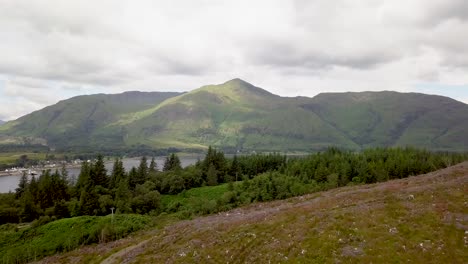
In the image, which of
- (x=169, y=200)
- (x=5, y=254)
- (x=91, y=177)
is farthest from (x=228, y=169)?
(x=5, y=254)

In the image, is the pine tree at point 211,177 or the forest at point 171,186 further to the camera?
the pine tree at point 211,177

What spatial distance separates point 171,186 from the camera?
13925 cm

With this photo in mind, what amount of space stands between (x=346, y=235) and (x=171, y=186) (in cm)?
10600

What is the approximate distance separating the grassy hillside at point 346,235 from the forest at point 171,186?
4771 centimetres

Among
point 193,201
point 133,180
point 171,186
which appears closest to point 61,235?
point 193,201

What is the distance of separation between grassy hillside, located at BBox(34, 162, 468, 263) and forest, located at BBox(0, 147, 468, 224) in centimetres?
4771

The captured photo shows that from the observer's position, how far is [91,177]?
129 metres

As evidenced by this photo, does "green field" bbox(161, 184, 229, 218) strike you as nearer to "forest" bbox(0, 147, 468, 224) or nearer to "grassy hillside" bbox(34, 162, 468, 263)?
"forest" bbox(0, 147, 468, 224)

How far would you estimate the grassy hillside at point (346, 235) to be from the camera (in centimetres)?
3581

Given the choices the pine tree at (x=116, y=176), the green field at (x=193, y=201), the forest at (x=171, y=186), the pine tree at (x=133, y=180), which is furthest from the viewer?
the pine tree at (x=133, y=180)

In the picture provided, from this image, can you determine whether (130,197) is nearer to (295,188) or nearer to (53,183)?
(53,183)

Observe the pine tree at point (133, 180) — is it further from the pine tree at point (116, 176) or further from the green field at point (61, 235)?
the green field at point (61, 235)

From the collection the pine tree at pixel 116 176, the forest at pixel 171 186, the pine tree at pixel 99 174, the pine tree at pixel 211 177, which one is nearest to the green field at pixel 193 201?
the forest at pixel 171 186

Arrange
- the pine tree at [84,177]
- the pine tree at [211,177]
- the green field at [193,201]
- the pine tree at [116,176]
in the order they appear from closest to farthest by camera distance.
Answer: the green field at [193,201], the pine tree at [84,177], the pine tree at [116,176], the pine tree at [211,177]
